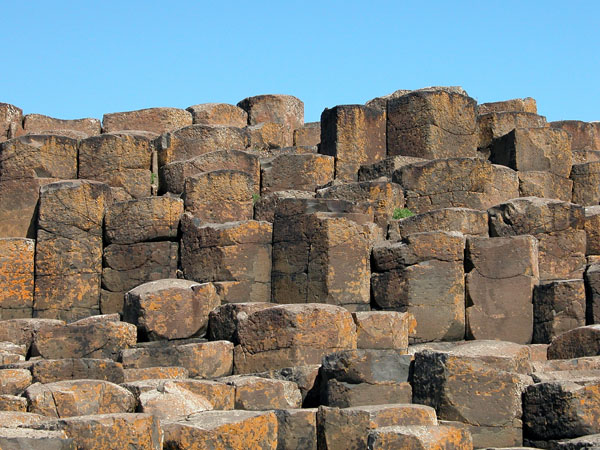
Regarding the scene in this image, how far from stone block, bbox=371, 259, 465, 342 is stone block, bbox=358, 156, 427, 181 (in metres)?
3.23

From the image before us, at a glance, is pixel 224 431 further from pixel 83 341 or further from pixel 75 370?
pixel 83 341

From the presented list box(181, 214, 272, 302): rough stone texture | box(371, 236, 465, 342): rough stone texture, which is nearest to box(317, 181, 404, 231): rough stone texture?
box(371, 236, 465, 342): rough stone texture

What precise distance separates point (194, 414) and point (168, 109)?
11835mm

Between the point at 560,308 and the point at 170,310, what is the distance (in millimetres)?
5417

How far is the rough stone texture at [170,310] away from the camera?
1444 cm

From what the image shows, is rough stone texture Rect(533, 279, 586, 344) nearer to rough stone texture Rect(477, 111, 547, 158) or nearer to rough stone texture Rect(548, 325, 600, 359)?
rough stone texture Rect(548, 325, 600, 359)

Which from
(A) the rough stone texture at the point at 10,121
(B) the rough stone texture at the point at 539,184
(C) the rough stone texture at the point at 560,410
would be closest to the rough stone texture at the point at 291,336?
(C) the rough stone texture at the point at 560,410

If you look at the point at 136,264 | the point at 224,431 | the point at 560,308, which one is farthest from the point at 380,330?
the point at 136,264

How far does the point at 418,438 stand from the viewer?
9891mm

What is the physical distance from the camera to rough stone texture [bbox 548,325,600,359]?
43.3ft

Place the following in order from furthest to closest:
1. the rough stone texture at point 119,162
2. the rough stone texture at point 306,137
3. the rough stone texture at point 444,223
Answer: the rough stone texture at point 306,137, the rough stone texture at point 119,162, the rough stone texture at point 444,223

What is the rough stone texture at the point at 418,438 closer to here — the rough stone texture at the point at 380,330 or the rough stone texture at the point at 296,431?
the rough stone texture at the point at 296,431

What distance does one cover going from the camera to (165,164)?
18906 mm

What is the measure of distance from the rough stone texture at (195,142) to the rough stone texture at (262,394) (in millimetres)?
7654
